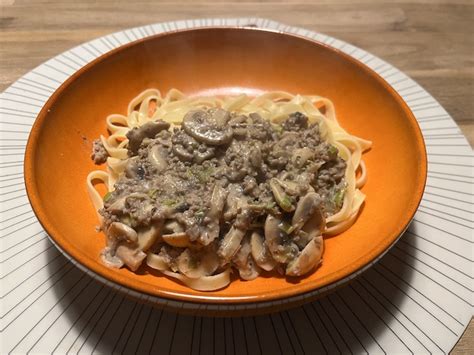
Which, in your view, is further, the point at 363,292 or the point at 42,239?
the point at 42,239

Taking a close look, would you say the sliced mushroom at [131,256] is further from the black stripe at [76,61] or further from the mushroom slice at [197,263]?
the black stripe at [76,61]

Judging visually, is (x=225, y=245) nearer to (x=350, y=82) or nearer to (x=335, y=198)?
(x=335, y=198)

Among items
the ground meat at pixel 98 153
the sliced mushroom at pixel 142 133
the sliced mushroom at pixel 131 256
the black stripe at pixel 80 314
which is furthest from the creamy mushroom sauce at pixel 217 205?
the ground meat at pixel 98 153

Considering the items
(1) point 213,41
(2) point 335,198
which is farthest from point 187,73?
(2) point 335,198

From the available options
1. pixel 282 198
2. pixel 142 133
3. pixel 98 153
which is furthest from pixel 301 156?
pixel 98 153

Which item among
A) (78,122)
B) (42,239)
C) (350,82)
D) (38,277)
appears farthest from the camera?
(350,82)

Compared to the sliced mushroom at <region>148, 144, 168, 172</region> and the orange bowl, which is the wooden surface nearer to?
the orange bowl

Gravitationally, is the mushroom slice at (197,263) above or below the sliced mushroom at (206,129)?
below

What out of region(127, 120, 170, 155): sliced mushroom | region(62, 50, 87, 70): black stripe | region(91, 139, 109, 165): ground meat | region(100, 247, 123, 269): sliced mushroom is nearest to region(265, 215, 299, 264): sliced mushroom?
region(100, 247, 123, 269): sliced mushroom
